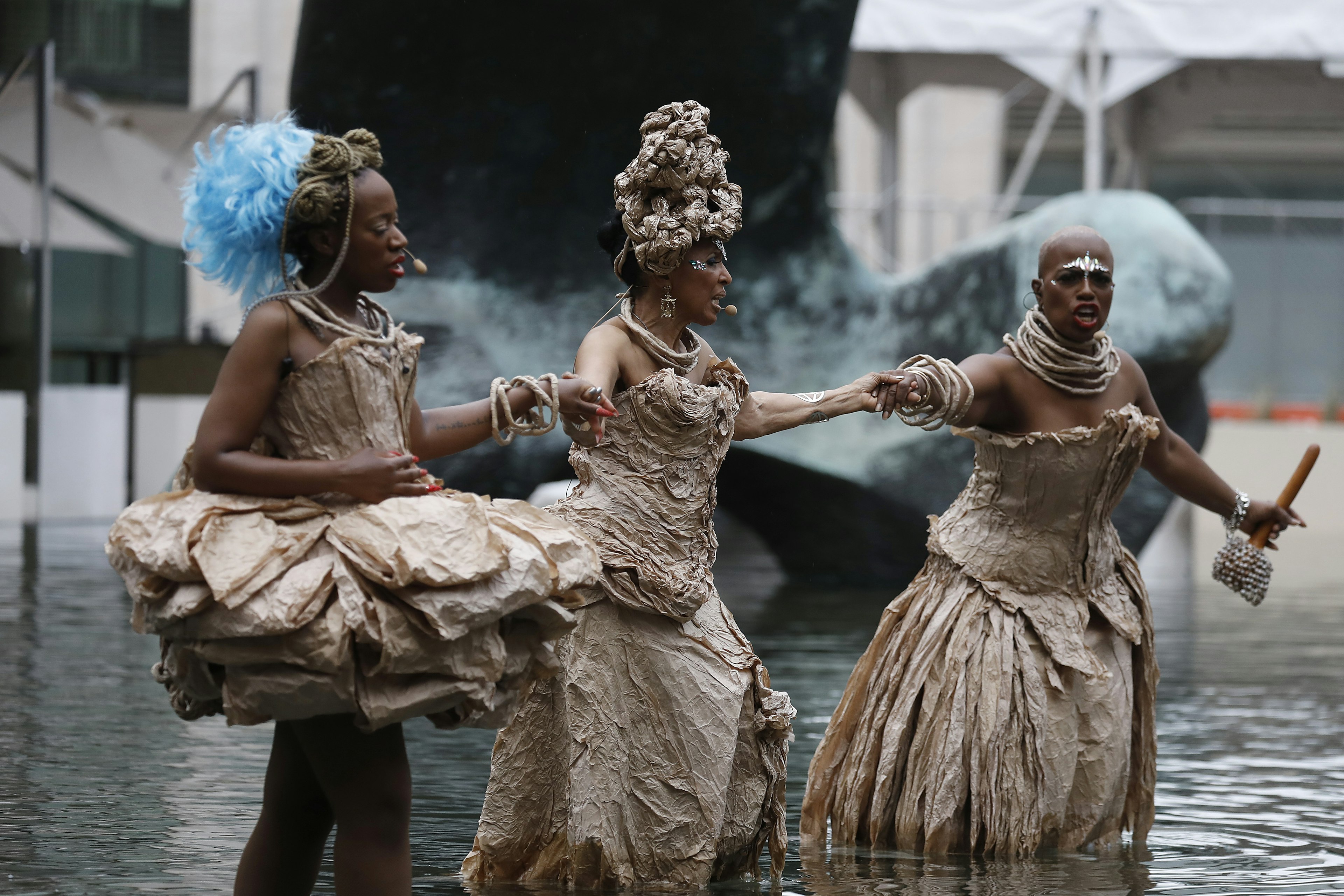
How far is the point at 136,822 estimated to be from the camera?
4.83 meters

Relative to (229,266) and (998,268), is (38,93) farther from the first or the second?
(229,266)

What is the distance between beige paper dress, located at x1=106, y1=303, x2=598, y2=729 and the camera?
2951 millimetres

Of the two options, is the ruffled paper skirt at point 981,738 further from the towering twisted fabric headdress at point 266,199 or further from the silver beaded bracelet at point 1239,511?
the towering twisted fabric headdress at point 266,199

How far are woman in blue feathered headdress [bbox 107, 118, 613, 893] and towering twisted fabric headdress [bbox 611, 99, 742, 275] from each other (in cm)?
89

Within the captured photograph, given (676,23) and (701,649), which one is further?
(676,23)

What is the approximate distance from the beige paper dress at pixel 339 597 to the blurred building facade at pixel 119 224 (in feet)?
52.7

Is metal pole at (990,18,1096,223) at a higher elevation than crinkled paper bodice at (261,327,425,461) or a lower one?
higher

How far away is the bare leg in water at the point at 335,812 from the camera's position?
10.2 feet

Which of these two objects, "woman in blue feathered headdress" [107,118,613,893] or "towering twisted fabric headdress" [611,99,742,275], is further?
"towering twisted fabric headdress" [611,99,742,275]

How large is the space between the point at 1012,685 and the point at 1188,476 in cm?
92

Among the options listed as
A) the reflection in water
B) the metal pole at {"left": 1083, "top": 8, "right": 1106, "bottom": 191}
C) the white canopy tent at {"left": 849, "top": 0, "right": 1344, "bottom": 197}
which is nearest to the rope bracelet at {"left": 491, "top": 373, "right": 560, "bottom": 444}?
the reflection in water

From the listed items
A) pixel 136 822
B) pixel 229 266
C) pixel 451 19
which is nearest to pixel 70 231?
pixel 451 19

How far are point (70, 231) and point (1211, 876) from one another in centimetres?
1875

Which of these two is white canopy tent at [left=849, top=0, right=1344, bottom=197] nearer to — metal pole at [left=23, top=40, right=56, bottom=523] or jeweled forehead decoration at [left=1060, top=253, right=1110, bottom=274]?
metal pole at [left=23, top=40, right=56, bottom=523]
